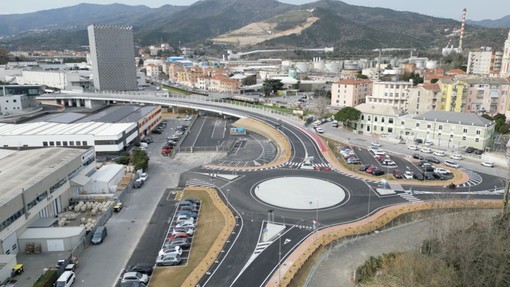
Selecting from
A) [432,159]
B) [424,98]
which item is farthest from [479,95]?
[432,159]

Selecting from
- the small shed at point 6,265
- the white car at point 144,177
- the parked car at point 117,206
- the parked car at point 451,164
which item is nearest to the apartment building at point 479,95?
the parked car at point 451,164

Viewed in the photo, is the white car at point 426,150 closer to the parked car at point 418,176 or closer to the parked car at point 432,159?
the parked car at point 432,159

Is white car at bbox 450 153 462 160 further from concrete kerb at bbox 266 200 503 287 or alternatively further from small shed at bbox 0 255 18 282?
small shed at bbox 0 255 18 282

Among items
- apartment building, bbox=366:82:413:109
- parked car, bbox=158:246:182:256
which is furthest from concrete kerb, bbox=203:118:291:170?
apartment building, bbox=366:82:413:109

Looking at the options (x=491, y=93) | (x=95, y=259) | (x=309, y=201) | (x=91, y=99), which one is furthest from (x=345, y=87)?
(x=95, y=259)

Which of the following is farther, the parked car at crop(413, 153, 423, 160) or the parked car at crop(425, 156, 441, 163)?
the parked car at crop(413, 153, 423, 160)

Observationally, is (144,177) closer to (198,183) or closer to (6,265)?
(198,183)

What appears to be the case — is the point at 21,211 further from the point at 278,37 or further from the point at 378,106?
the point at 278,37
